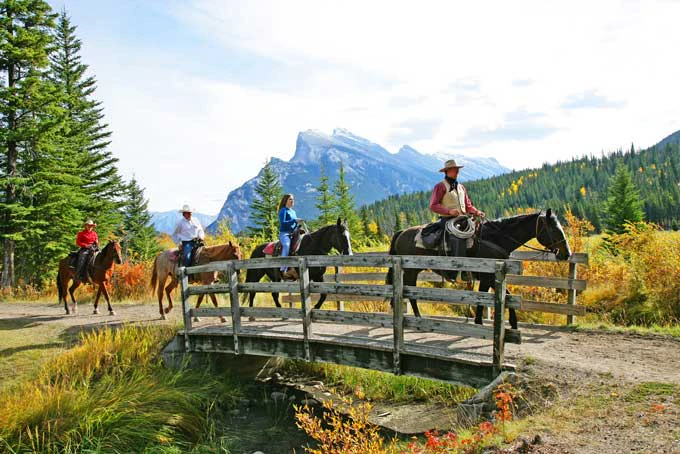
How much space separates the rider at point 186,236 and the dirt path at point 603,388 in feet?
12.4

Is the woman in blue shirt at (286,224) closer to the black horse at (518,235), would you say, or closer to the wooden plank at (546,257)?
the black horse at (518,235)

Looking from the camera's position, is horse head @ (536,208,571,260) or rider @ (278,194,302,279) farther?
rider @ (278,194,302,279)

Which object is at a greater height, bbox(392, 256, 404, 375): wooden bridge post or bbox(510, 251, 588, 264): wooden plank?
bbox(510, 251, 588, 264): wooden plank

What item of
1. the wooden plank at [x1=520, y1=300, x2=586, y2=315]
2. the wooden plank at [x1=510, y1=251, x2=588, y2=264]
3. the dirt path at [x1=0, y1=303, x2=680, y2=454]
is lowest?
the dirt path at [x1=0, y1=303, x2=680, y2=454]

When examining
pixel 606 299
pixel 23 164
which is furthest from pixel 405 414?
pixel 23 164

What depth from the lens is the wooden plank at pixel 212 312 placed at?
9.96m

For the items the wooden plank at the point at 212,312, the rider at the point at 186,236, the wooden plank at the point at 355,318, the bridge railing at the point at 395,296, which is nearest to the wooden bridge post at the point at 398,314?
the bridge railing at the point at 395,296

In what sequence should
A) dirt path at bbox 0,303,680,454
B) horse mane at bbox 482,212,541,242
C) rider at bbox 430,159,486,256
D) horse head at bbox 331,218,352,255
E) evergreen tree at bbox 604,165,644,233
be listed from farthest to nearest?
evergreen tree at bbox 604,165,644,233 → horse head at bbox 331,218,352,255 → rider at bbox 430,159,486,256 → horse mane at bbox 482,212,541,242 → dirt path at bbox 0,303,680,454

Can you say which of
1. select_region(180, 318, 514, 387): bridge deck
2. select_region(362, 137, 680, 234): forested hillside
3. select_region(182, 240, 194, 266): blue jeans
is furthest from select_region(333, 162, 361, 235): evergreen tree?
select_region(362, 137, 680, 234): forested hillside

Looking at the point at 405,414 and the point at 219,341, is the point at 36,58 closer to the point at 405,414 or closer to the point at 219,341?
the point at 219,341

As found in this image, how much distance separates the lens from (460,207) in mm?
9195

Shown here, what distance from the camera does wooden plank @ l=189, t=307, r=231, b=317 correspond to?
32.7 ft

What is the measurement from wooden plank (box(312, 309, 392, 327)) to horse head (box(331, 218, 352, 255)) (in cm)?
209

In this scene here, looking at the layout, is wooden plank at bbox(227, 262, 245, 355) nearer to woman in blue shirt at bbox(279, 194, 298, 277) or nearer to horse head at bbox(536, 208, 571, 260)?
woman in blue shirt at bbox(279, 194, 298, 277)
